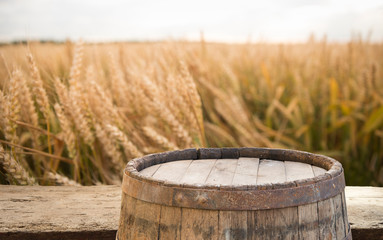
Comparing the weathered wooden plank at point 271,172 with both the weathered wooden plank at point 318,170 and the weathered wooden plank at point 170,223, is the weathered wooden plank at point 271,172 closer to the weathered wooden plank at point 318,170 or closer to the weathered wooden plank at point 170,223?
the weathered wooden plank at point 318,170

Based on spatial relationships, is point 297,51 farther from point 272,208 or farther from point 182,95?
point 272,208

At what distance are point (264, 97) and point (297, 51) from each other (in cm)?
155

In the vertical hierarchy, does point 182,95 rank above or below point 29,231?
above

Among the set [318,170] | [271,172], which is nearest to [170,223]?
[271,172]

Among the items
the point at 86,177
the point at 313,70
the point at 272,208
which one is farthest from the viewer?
the point at 313,70

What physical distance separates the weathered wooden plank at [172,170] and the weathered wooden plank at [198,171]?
2cm

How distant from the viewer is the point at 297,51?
4738 mm

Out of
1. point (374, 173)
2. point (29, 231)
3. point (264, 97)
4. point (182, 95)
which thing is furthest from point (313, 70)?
point (29, 231)

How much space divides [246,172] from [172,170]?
0.72 ft

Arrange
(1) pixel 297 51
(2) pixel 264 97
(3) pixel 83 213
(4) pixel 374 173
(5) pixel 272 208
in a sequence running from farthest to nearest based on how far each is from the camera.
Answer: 1. (1) pixel 297 51
2. (2) pixel 264 97
3. (4) pixel 374 173
4. (3) pixel 83 213
5. (5) pixel 272 208

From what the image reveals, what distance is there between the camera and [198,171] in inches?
49.4

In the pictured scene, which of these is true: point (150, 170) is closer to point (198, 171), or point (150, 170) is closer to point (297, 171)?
point (198, 171)

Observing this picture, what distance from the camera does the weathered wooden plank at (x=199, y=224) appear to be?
0.96 metres

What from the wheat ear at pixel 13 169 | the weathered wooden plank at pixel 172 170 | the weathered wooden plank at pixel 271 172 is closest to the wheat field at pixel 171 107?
the wheat ear at pixel 13 169
